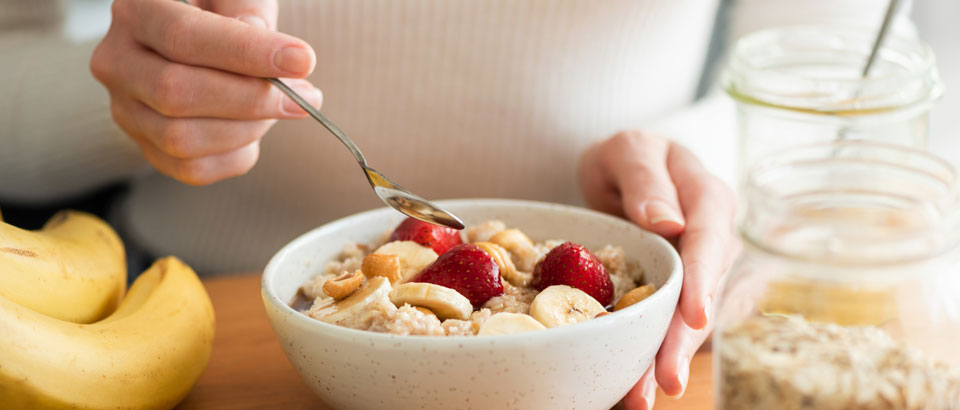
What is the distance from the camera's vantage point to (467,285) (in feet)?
1.74

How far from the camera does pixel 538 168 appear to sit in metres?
1.08

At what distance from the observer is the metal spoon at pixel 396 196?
619 mm

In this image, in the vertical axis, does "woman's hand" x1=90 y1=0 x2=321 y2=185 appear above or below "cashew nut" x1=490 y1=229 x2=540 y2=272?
above

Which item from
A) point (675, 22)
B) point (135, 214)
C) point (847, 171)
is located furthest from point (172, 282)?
point (675, 22)

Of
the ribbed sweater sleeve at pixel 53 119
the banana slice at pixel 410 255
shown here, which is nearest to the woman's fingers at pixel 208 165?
the banana slice at pixel 410 255

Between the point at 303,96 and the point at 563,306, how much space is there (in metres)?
0.30

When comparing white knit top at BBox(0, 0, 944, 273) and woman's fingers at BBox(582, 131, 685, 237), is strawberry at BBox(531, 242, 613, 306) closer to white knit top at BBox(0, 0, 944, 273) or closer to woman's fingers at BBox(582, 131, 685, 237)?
woman's fingers at BBox(582, 131, 685, 237)

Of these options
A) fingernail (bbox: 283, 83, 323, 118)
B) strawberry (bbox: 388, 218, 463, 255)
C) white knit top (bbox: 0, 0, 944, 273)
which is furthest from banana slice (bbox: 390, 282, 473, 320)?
white knit top (bbox: 0, 0, 944, 273)

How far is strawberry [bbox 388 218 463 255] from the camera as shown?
0.61m

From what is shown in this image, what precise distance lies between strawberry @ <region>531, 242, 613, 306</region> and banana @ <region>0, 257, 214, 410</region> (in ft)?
0.85

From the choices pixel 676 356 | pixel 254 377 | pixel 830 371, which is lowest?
pixel 254 377

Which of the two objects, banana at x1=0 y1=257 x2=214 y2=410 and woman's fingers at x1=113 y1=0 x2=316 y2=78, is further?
woman's fingers at x1=113 y1=0 x2=316 y2=78

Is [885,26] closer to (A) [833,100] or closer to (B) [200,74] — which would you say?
(A) [833,100]

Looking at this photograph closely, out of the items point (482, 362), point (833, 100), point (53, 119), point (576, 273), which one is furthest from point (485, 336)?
point (53, 119)
